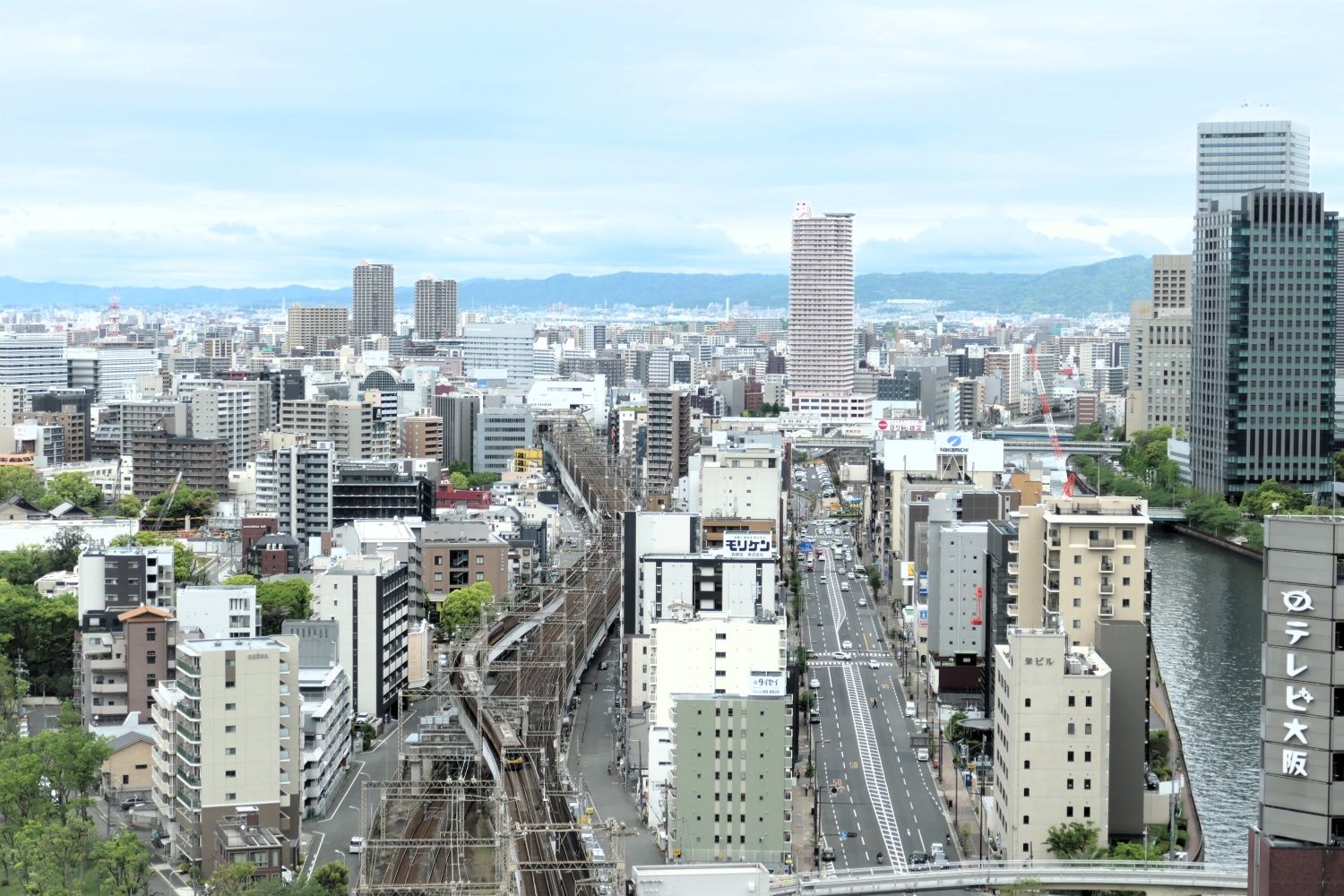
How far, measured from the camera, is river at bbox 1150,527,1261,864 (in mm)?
16688

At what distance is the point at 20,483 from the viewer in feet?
118

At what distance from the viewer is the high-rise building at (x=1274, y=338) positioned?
36938 millimetres

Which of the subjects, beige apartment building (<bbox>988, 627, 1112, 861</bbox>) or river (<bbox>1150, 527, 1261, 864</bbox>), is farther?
river (<bbox>1150, 527, 1261, 864</bbox>)

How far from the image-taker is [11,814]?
14.8 meters

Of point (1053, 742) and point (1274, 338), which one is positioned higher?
point (1274, 338)

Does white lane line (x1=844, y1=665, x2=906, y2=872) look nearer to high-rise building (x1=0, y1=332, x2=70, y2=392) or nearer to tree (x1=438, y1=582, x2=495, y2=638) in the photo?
tree (x1=438, y1=582, x2=495, y2=638)

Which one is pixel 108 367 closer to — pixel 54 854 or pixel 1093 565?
pixel 1093 565

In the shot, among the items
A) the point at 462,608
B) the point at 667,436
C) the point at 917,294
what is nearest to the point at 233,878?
the point at 462,608

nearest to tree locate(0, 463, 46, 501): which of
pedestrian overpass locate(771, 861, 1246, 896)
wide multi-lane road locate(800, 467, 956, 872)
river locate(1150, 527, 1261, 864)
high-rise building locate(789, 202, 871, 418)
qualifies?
wide multi-lane road locate(800, 467, 956, 872)

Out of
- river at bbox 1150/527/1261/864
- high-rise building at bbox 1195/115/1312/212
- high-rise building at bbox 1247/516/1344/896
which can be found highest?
high-rise building at bbox 1195/115/1312/212

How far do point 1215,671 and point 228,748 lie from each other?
11.8 metres

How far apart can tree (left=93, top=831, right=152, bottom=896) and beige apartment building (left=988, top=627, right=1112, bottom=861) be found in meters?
6.01

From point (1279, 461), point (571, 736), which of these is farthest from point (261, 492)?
point (1279, 461)

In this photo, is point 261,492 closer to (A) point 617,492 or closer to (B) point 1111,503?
(A) point 617,492
